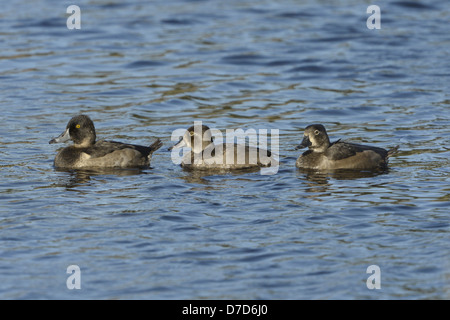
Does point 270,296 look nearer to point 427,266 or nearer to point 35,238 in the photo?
point 427,266

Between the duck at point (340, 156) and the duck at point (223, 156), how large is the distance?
0.54 m

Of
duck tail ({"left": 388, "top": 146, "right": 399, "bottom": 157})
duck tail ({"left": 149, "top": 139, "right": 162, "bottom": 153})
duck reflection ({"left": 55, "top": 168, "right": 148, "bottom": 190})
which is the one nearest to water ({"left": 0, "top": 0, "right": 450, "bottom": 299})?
duck reflection ({"left": 55, "top": 168, "right": 148, "bottom": 190})

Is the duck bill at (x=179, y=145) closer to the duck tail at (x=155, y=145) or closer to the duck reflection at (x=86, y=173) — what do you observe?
the duck tail at (x=155, y=145)

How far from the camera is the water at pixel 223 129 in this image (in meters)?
8.59

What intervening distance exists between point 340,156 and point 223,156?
1722 millimetres

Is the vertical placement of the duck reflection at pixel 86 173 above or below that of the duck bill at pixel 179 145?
below

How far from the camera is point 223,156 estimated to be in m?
12.6

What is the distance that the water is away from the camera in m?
8.59

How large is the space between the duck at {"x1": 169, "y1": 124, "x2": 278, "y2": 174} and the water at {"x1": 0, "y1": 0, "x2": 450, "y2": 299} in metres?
0.34

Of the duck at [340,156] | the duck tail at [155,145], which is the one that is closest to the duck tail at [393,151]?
the duck at [340,156]

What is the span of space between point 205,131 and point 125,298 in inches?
213

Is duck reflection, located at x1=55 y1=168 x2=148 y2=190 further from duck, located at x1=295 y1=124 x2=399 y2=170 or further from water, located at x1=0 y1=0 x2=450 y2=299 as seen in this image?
duck, located at x1=295 y1=124 x2=399 y2=170

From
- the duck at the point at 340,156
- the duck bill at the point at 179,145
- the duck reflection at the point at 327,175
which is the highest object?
the duck bill at the point at 179,145

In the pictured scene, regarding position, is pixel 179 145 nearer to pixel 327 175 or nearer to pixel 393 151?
pixel 327 175
